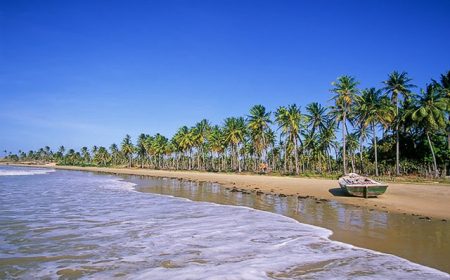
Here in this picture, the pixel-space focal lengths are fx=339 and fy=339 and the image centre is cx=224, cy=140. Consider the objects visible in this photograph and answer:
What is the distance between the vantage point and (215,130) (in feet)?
264

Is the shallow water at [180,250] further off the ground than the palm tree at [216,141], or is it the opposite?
the palm tree at [216,141]

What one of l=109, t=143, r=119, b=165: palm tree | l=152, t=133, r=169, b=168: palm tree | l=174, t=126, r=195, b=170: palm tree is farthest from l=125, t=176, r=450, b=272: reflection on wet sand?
l=109, t=143, r=119, b=165: palm tree

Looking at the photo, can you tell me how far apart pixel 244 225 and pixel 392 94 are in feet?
137

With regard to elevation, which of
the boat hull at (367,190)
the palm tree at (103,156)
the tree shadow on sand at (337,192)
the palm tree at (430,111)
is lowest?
the tree shadow on sand at (337,192)

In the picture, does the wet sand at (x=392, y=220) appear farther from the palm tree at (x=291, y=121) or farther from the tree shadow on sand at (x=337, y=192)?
the palm tree at (x=291, y=121)

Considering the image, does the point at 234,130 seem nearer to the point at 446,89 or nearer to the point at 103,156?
the point at 446,89

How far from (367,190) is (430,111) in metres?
27.9

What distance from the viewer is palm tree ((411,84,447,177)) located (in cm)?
4062

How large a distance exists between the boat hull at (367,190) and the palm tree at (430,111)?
2632cm

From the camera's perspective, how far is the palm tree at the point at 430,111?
133ft

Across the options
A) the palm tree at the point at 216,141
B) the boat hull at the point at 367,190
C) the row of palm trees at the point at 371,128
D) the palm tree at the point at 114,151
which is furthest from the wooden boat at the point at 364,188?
the palm tree at the point at 114,151

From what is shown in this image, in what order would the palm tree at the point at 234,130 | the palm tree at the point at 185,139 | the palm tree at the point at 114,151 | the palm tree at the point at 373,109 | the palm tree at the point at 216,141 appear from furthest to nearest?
the palm tree at the point at 114,151 → the palm tree at the point at 185,139 → the palm tree at the point at 216,141 → the palm tree at the point at 234,130 → the palm tree at the point at 373,109

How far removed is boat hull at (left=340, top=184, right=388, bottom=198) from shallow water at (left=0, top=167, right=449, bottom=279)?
7.95 m

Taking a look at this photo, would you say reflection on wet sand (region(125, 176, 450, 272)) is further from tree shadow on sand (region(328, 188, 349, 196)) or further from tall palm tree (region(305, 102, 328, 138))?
tall palm tree (region(305, 102, 328, 138))
